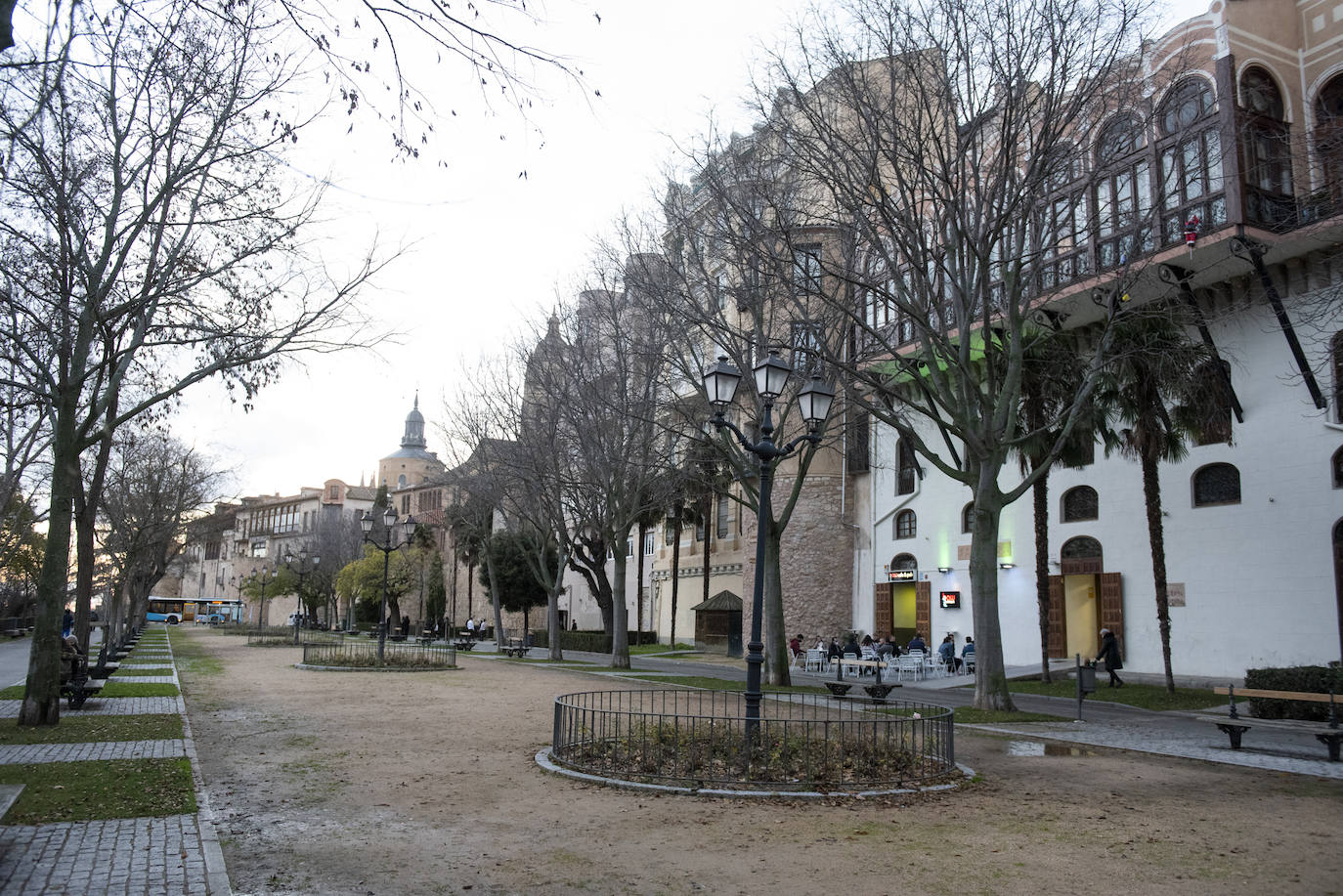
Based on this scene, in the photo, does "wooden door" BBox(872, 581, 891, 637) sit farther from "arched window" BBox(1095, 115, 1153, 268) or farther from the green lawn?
"arched window" BBox(1095, 115, 1153, 268)

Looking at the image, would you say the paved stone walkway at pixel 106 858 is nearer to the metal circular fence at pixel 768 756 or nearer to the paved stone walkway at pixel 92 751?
the paved stone walkway at pixel 92 751

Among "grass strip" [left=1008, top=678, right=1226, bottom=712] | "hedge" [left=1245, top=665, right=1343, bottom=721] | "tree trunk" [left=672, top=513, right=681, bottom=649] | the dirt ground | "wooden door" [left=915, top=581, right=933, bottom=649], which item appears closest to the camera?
the dirt ground

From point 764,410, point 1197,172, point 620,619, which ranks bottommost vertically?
point 620,619

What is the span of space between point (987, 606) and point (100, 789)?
13.9 metres

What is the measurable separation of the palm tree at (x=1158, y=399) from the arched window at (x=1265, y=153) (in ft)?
10.6

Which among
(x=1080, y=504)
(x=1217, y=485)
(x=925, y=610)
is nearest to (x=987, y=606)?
(x=1217, y=485)

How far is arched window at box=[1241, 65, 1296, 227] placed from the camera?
68.6 feet

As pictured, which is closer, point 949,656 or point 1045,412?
point 1045,412

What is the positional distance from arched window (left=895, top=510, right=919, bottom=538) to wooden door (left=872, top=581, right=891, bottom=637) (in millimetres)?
2050

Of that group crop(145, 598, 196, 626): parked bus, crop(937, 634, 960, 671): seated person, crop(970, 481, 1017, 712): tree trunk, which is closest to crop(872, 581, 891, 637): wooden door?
crop(937, 634, 960, 671): seated person

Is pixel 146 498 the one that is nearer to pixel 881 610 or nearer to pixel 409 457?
pixel 881 610

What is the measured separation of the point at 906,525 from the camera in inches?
1371

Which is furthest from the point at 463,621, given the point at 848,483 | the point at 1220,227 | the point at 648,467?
the point at 1220,227

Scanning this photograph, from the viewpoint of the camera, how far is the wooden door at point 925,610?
32781 millimetres
